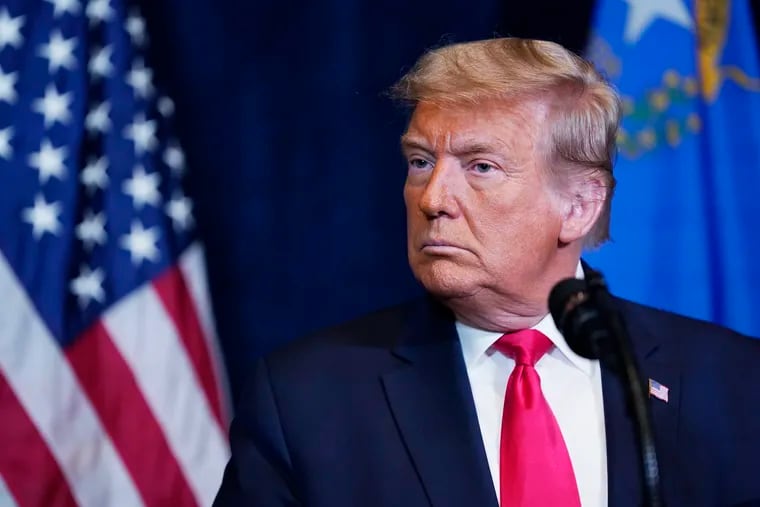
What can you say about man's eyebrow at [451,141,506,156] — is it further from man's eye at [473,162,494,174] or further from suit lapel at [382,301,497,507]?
suit lapel at [382,301,497,507]

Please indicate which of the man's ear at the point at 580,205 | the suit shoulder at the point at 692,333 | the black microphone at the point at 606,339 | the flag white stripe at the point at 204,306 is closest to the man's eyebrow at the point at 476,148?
the man's ear at the point at 580,205

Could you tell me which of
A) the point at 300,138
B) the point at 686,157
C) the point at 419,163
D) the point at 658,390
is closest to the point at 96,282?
the point at 300,138

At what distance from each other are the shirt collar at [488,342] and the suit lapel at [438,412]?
2 cm

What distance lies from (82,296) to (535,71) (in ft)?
4.34

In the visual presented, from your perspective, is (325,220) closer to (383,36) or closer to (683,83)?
(383,36)

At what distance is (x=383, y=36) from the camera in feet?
11.2

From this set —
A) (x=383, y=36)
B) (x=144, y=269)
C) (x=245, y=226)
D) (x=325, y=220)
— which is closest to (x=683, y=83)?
(x=383, y=36)

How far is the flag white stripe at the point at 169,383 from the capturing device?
309cm

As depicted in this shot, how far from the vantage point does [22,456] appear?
2941mm

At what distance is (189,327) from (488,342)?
1.02 m

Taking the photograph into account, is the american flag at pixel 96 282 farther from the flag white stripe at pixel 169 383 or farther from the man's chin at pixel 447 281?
the man's chin at pixel 447 281

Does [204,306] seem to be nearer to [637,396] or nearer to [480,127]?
[480,127]

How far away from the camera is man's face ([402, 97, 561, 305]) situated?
232 cm

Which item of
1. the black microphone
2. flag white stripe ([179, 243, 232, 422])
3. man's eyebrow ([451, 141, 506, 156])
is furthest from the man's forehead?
flag white stripe ([179, 243, 232, 422])
